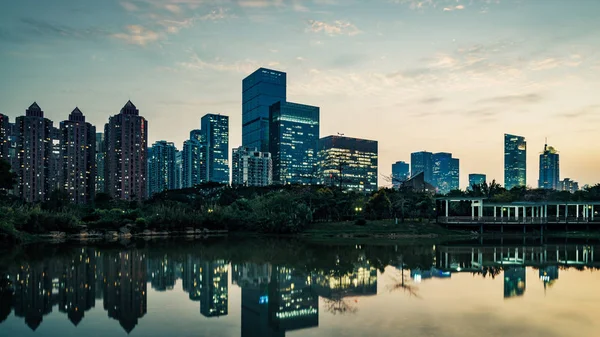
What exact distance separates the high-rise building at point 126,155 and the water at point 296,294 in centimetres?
10877

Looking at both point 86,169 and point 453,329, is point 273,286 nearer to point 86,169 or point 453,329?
point 453,329

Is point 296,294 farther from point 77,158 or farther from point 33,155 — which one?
point 77,158

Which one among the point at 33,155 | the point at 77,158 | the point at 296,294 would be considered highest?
the point at 33,155

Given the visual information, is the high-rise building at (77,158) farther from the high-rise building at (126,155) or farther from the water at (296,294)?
the water at (296,294)

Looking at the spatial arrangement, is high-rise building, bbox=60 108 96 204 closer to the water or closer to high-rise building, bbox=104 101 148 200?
high-rise building, bbox=104 101 148 200

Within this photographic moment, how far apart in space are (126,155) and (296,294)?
130365 mm

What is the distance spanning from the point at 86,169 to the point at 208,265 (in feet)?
415

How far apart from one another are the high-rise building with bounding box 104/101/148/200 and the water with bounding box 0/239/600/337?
109 m

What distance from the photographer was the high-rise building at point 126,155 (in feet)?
448

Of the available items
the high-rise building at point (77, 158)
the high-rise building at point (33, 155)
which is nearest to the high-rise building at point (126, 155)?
the high-rise building at point (77, 158)

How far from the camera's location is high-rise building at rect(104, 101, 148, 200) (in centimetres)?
13662

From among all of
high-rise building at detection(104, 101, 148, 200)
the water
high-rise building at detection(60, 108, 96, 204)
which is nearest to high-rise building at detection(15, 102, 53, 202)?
high-rise building at detection(60, 108, 96, 204)

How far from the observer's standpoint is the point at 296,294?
62.9 ft

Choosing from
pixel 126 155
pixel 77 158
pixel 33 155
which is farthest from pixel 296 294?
pixel 77 158
